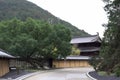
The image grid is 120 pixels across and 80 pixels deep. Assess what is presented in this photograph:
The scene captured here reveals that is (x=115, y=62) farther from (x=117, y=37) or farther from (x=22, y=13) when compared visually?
(x=22, y=13)

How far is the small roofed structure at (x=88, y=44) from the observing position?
83.3 metres

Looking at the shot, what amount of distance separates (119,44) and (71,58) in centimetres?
4880

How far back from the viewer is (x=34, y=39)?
185ft

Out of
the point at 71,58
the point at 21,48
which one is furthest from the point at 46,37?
the point at 71,58

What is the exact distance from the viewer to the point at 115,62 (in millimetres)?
22031

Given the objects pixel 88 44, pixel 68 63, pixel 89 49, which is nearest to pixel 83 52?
pixel 89 49

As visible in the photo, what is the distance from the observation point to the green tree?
5428 cm

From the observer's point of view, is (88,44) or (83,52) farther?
(88,44)

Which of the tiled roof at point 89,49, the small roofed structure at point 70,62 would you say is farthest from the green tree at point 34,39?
the tiled roof at point 89,49

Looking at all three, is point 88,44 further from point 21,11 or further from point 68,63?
point 21,11

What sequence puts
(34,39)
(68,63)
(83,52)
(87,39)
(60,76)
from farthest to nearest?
(87,39)
(83,52)
(68,63)
(34,39)
(60,76)

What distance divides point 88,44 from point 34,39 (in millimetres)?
33245

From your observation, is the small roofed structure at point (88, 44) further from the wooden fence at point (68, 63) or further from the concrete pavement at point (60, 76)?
the concrete pavement at point (60, 76)

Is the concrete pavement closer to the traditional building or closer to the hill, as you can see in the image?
the traditional building
